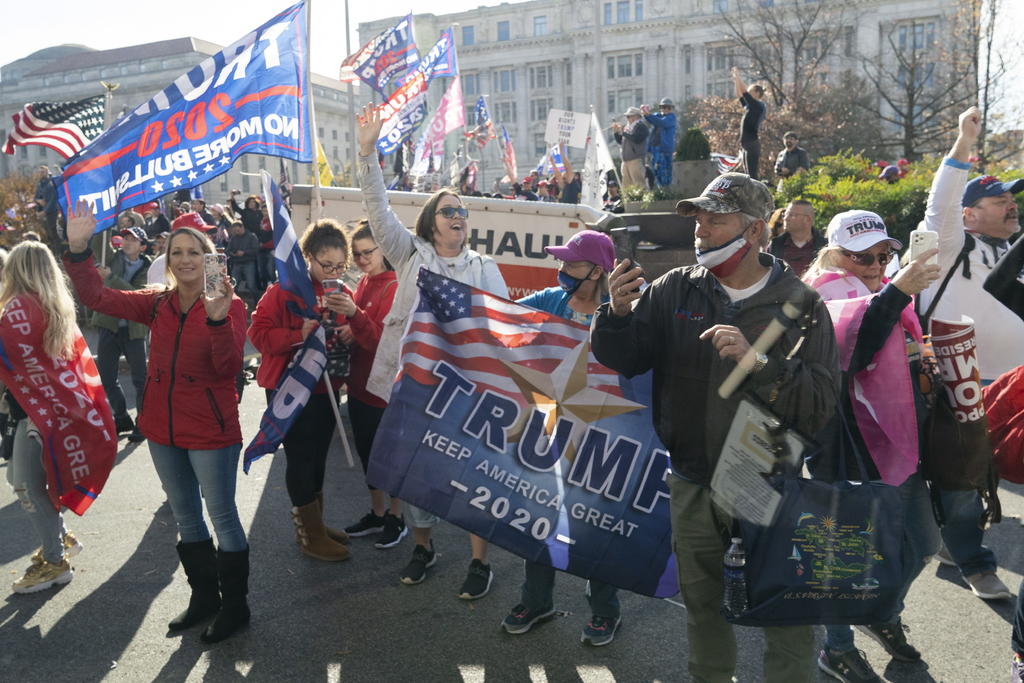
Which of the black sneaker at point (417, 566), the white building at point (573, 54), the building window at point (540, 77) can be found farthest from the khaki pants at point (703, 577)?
the building window at point (540, 77)

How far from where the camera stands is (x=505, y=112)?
9538 centimetres

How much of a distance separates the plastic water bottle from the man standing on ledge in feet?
32.7

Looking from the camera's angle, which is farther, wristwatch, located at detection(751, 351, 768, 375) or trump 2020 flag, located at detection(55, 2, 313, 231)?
trump 2020 flag, located at detection(55, 2, 313, 231)

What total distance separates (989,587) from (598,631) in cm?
210

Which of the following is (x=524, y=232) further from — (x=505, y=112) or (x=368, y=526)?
(x=505, y=112)

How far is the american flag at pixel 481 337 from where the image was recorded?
405 centimetres

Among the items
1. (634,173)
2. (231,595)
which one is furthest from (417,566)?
(634,173)

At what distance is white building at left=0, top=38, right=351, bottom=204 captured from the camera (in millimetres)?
95625

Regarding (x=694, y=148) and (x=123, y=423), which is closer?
(x=123, y=423)

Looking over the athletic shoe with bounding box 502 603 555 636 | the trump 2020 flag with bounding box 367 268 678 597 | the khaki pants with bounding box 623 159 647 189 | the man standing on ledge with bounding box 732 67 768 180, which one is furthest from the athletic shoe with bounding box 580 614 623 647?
the khaki pants with bounding box 623 159 647 189

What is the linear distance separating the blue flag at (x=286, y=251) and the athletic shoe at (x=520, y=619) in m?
2.04

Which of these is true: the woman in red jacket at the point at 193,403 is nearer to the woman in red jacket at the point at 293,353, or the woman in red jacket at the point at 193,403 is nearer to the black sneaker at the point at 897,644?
the woman in red jacket at the point at 293,353

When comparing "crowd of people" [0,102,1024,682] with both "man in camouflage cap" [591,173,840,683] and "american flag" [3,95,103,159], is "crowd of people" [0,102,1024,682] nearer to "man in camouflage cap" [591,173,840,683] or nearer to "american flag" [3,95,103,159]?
"man in camouflage cap" [591,173,840,683]

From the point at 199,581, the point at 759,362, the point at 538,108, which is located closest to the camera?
the point at 759,362
